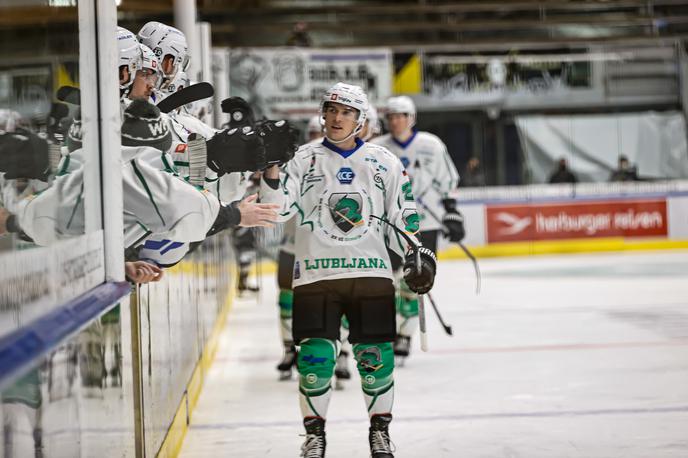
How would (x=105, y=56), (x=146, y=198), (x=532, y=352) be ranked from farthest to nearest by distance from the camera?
(x=532, y=352) < (x=146, y=198) < (x=105, y=56)

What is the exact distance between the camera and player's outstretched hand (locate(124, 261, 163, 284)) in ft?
10.1

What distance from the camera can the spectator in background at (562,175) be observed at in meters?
13.6

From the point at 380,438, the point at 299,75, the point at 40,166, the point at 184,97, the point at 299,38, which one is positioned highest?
the point at 299,38

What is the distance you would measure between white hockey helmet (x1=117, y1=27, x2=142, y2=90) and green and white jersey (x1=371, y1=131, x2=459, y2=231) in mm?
3602

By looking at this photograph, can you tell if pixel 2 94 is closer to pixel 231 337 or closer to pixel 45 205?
pixel 45 205

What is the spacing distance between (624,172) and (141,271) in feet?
37.3

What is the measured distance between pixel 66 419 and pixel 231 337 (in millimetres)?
5780

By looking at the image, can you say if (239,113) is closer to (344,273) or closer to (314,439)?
(344,273)

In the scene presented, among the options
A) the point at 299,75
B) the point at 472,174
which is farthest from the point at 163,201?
the point at 472,174

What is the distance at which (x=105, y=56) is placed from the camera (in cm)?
277

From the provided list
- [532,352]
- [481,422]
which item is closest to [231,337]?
[532,352]

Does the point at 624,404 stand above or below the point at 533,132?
below

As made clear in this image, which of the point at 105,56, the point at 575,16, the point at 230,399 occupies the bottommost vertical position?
the point at 230,399

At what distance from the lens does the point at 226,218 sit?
328 cm
